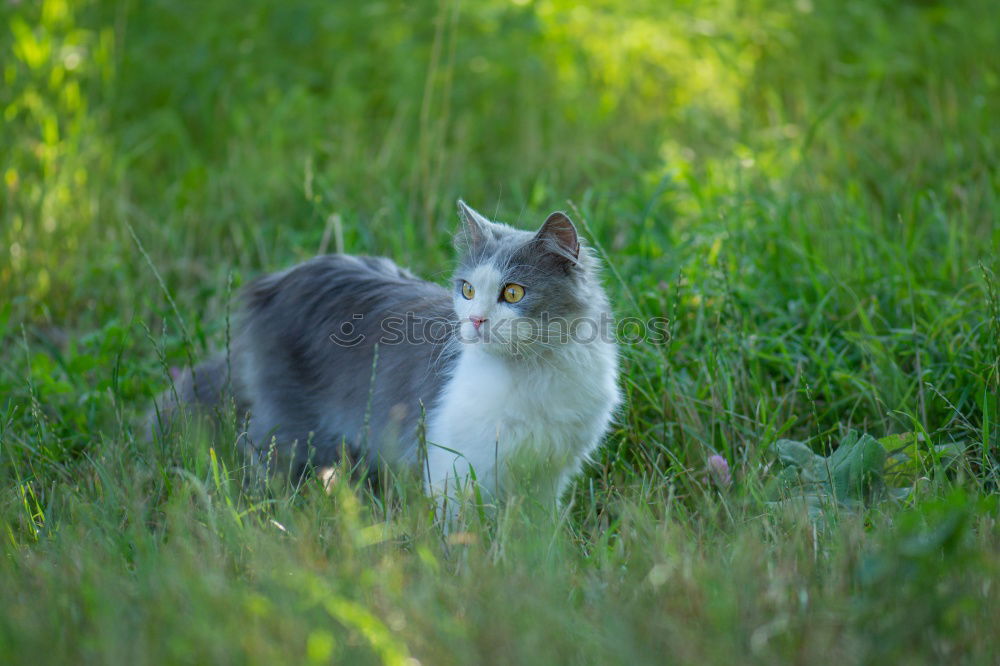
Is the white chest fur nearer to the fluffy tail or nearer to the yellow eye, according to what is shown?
the yellow eye

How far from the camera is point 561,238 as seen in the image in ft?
9.08

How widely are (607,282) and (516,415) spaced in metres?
1.22

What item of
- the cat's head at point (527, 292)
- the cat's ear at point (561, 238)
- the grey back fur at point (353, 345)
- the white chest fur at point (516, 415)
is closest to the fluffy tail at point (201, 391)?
the grey back fur at point (353, 345)

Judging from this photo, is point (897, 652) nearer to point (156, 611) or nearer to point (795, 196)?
point (156, 611)

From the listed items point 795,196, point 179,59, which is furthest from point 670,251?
point 179,59

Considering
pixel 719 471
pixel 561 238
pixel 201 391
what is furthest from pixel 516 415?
pixel 201 391

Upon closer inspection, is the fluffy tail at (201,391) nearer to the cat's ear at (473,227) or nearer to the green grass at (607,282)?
the green grass at (607,282)

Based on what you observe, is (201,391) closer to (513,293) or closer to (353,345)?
(353,345)

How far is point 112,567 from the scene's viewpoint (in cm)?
215

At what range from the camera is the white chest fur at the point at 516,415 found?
8.89ft

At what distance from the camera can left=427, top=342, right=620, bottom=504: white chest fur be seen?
2.71 m

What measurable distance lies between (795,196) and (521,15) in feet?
6.56

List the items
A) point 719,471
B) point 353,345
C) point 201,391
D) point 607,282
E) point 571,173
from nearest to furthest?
1. point 719,471
2. point 353,345
3. point 201,391
4. point 607,282
5. point 571,173

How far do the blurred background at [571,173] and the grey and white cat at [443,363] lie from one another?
1.10 feet
